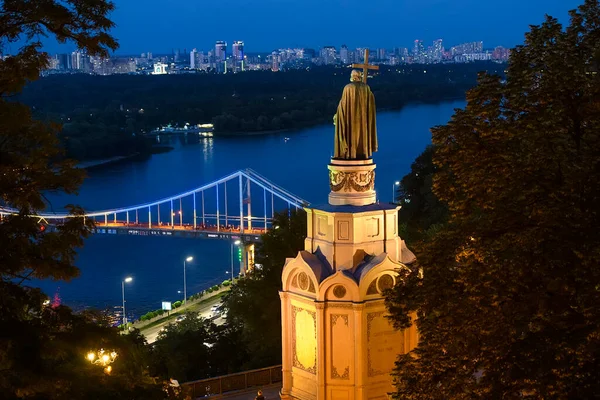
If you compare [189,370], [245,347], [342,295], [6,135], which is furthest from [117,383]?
[245,347]

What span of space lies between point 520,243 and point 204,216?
165 ft

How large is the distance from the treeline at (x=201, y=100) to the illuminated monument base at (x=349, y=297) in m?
63.9

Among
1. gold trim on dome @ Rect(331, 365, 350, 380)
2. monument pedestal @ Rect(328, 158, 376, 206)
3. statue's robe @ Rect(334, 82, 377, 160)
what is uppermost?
statue's robe @ Rect(334, 82, 377, 160)

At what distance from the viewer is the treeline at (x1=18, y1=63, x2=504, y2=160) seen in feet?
268

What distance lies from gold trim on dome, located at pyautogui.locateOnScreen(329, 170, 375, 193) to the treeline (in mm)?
63835

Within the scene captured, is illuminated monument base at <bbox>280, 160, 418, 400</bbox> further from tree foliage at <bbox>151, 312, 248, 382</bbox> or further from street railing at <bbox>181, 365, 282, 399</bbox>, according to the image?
tree foliage at <bbox>151, 312, 248, 382</bbox>

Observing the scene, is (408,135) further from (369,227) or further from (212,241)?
(369,227)

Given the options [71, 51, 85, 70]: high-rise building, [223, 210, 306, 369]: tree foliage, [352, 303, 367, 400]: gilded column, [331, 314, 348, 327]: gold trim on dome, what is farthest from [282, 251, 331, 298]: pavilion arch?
[71, 51, 85, 70]: high-rise building

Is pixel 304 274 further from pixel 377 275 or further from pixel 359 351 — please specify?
pixel 359 351

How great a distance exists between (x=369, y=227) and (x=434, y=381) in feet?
6.26

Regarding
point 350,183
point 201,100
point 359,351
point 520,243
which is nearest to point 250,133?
point 201,100

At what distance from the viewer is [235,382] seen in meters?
11.4

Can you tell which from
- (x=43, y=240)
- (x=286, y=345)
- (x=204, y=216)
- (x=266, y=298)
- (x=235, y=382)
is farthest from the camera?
(x=204, y=216)

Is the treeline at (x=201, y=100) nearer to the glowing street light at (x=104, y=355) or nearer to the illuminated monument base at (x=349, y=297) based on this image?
the illuminated monument base at (x=349, y=297)
